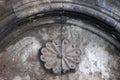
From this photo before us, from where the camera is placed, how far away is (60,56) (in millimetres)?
4078

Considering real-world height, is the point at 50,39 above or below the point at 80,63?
above

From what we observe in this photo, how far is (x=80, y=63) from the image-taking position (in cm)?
416

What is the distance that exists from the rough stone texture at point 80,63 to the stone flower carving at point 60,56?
0.07m

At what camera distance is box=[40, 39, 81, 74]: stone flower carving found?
13.4 feet

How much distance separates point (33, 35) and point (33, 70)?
36 cm

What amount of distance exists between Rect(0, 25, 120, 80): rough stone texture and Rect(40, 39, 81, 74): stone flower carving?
66 mm

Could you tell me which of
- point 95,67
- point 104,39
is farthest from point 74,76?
point 104,39

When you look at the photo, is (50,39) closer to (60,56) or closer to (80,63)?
(60,56)

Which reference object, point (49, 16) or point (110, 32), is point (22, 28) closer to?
point (49, 16)

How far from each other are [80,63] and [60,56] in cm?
23

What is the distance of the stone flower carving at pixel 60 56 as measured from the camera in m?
4.07

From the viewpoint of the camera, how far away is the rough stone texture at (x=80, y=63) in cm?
409

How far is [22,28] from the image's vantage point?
4117mm

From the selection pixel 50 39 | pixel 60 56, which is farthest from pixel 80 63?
pixel 50 39
